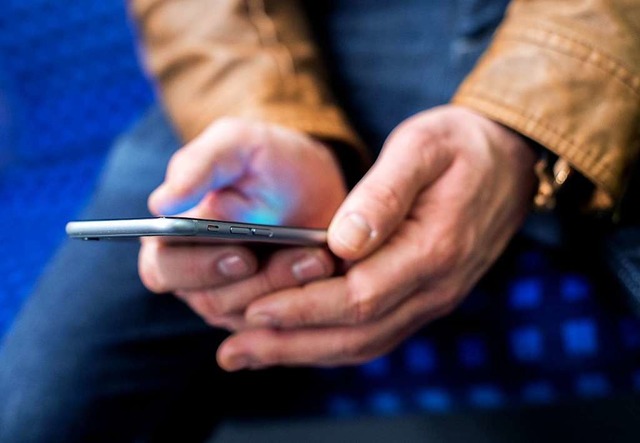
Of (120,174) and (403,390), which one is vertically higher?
(120,174)

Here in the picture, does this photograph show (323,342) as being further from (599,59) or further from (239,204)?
(599,59)

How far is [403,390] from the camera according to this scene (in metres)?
0.64

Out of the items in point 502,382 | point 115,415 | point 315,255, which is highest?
point 315,255

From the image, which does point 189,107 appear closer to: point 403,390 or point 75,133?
point 403,390

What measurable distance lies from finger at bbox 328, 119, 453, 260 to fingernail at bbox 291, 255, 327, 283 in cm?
3

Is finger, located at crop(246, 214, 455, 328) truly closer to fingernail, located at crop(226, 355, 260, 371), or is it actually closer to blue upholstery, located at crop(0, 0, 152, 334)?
fingernail, located at crop(226, 355, 260, 371)

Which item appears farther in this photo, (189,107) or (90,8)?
(90,8)

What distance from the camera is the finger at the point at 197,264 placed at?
1.56ft

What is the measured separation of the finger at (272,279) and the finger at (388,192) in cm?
3

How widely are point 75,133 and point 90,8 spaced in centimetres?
20

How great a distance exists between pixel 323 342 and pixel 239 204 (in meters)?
0.13

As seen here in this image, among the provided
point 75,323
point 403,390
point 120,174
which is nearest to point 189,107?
point 120,174

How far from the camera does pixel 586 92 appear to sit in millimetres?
507

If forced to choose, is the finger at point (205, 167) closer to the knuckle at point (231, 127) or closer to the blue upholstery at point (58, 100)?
the knuckle at point (231, 127)
